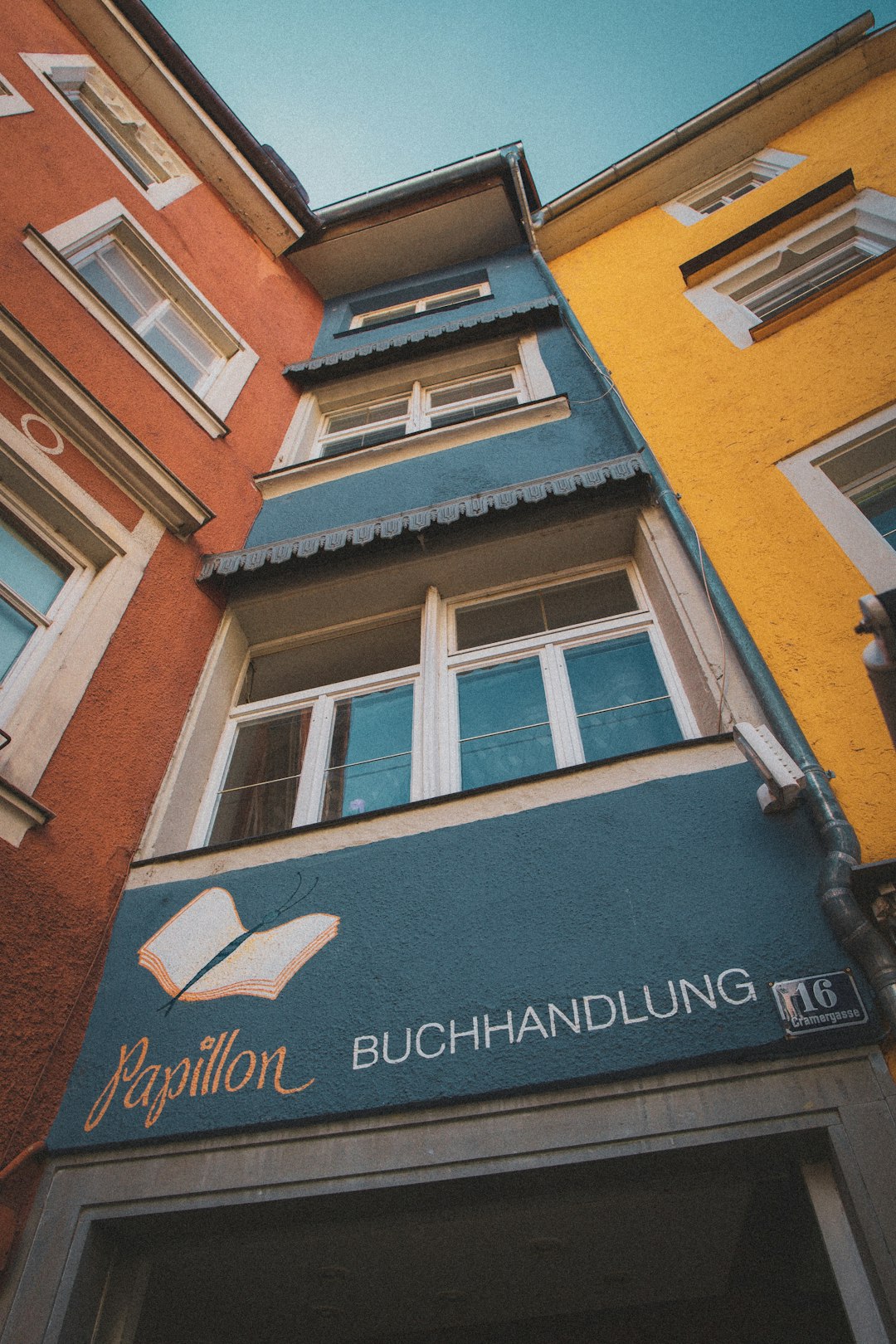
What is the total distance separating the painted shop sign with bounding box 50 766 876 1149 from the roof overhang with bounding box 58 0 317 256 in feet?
27.1

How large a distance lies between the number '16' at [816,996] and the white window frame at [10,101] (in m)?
7.46

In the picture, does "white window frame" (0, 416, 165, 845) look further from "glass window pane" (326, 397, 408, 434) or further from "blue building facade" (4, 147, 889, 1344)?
"glass window pane" (326, 397, 408, 434)

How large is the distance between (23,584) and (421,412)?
14.7ft

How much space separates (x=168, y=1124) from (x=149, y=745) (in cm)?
197

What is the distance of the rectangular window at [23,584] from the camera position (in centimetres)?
401

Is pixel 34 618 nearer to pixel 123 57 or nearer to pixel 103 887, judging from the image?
pixel 103 887

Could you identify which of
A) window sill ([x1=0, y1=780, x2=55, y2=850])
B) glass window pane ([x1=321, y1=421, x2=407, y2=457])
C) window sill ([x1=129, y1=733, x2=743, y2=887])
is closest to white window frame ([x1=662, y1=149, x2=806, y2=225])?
glass window pane ([x1=321, y1=421, x2=407, y2=457])

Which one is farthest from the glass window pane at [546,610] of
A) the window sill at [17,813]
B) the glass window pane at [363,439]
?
the glass window pane at [363,439]

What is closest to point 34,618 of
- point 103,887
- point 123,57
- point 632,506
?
point 103,887

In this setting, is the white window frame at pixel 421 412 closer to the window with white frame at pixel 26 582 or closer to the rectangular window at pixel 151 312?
the rectangular window at pixel 151 312

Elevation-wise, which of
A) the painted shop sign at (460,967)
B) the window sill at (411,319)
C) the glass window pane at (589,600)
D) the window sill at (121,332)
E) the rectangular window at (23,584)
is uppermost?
the window sill at (411,319)

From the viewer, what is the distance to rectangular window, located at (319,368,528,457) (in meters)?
7.43

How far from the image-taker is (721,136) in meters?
8.84

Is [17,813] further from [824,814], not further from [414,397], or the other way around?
[414,397]
